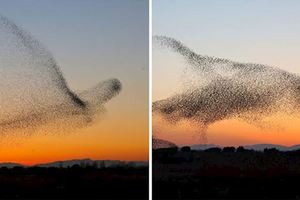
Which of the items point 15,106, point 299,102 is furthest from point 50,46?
point 299,102

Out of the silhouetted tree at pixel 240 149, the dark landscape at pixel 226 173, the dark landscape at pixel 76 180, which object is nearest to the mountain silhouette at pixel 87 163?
the dark landscape at pixel 76 180

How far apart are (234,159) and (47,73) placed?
1.33m

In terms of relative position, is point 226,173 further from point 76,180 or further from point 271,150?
point 76,180

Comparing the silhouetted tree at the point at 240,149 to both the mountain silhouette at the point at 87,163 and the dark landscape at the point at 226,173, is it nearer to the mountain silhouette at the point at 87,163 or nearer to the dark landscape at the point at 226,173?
the dark landscape at the point at 226,173

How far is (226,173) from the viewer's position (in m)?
3.62

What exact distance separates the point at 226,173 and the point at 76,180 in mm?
972

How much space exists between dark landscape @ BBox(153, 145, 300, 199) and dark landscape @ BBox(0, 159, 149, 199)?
0.16 metres

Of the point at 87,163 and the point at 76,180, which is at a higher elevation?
the point at 87,163

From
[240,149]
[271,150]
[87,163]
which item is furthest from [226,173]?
[87,163]

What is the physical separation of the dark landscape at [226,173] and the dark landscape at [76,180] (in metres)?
0.16

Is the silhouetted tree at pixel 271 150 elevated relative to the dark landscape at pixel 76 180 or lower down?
elevated

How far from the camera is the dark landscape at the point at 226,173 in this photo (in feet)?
11.8

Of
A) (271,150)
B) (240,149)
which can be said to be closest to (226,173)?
(240,149)

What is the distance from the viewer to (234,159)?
11.9 ft
